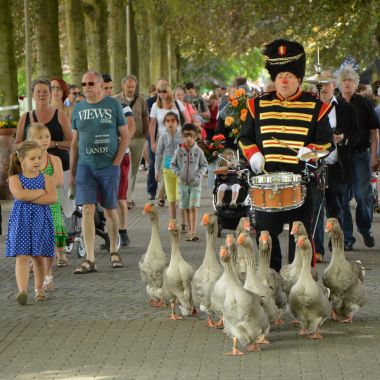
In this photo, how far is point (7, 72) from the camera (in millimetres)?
26812

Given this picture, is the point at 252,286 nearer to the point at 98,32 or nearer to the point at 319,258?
the point at 319,258

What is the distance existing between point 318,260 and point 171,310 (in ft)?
11.5

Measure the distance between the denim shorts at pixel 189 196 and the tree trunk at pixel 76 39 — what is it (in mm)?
13767

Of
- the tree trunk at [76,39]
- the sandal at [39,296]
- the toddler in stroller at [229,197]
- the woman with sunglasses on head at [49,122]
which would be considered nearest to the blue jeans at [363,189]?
the toddler in stroller at [229,197]

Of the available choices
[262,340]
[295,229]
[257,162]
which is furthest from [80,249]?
[262,340]

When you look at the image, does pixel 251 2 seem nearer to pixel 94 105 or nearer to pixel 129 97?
pixel 129 97

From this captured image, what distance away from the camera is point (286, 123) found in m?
10.6

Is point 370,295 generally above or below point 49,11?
below

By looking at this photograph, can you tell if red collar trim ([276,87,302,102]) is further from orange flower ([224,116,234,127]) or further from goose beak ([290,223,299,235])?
orange flower ([224,116,234,127])

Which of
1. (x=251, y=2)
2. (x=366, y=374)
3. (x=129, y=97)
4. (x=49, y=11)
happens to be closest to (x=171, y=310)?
(x=366, y=374)

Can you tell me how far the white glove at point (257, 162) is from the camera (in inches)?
413

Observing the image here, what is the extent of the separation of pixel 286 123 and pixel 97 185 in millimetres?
3643

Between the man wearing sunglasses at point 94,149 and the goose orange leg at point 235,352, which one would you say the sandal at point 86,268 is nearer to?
the man wearing sunglasses at point 94,149

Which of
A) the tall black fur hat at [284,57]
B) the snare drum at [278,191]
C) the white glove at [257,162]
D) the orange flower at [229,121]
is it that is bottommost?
the snare drum at [278,191]
